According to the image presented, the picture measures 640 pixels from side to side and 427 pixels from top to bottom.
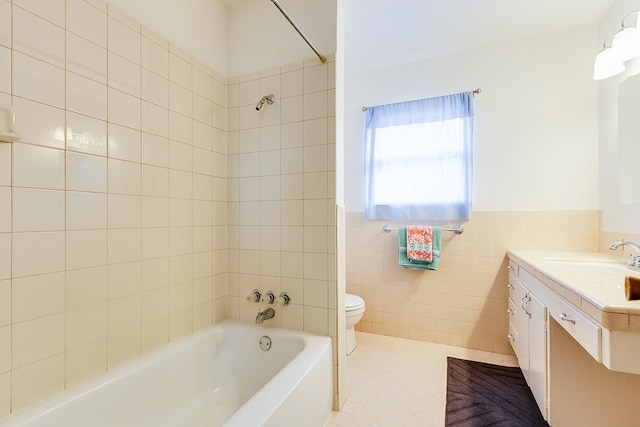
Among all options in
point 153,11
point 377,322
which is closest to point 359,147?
point 377,322

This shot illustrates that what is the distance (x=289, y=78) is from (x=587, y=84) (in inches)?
84.4

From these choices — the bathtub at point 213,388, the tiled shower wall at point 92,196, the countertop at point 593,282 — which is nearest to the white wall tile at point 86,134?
the tiled shower wall at point 92,196

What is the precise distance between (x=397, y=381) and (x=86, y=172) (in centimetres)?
207

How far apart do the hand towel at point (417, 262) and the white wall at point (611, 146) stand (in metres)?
1.06

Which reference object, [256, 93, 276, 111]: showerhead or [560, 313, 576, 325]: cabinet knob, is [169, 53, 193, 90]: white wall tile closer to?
Answer: [256, 93, 276, 111]: showerhead

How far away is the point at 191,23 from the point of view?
5.51 feet

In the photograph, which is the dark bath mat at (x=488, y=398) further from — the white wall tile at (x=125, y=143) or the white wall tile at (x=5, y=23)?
the white wall tile at (x=5, y=23)

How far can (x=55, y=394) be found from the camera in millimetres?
1079

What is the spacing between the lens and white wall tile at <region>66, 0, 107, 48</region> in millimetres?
1136

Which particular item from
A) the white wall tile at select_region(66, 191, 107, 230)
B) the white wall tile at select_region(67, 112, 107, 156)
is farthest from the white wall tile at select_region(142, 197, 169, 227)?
the white wall tile at select_region(67, 112, 107, 156)

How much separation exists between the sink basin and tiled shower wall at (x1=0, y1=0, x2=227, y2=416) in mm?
2124

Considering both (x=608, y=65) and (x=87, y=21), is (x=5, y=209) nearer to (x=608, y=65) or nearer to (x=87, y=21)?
(x=87, y=21)

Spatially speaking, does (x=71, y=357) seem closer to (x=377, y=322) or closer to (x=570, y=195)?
(x=377, y=322)

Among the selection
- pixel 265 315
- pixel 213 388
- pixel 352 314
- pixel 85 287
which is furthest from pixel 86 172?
pixel 352 314
